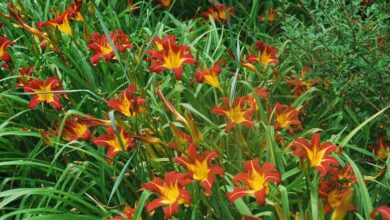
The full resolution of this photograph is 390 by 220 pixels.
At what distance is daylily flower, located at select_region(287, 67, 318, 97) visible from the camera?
253 cm

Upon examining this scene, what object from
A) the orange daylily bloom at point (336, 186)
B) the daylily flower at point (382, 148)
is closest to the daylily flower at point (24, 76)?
the orange daylily bloom at point (336, 186)

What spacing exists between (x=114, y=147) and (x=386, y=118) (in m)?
1.05

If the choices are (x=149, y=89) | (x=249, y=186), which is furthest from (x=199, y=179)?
(x=149, y=89)

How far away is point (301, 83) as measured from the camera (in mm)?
2553

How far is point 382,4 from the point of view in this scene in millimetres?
2648

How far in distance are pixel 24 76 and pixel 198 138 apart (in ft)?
2.81

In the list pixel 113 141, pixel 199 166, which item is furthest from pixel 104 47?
pixel 199 166

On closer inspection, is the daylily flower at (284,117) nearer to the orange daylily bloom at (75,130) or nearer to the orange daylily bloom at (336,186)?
the orange daylily bloom at (336,186)

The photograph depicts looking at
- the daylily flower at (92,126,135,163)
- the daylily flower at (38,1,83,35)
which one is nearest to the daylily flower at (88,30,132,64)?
the daylily flower at (38,1,83,35)

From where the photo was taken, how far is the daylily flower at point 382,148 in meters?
2.23

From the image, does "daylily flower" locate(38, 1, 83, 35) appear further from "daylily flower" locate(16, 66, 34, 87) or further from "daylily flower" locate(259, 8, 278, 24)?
"daylily flower" locate(259, 8, 278, 24)

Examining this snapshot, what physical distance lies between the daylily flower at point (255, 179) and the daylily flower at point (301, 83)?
847mm

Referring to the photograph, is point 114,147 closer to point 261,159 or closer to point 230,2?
point 261,159

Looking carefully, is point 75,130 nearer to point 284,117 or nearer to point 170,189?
point 170,189
